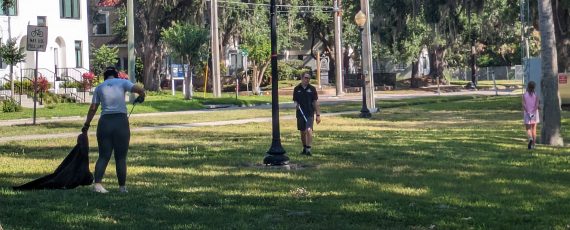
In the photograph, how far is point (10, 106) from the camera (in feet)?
112

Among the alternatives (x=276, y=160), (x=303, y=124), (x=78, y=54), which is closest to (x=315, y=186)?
(x=276, y=160)

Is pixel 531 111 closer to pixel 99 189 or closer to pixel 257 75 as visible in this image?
pixel 99 189

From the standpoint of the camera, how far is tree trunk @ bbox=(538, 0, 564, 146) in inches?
739

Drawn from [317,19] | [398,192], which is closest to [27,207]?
[398,192]

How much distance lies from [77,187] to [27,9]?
110 ft

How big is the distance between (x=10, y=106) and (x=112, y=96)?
2453 centimetres

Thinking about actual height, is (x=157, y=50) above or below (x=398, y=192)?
above

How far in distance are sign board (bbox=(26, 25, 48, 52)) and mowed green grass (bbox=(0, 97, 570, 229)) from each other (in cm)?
611

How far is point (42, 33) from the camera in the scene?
26.3 meters

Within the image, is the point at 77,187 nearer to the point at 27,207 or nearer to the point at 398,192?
the point at 27,207

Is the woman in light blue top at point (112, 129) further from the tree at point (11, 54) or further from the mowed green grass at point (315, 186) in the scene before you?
the tree at point (11, 54)

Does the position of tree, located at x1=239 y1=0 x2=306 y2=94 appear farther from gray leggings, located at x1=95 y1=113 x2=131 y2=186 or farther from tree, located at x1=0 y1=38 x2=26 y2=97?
gray leggings, located at x1=95 y1=113 x2=131 y2=186

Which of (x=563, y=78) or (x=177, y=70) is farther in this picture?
(x=177, y=70)

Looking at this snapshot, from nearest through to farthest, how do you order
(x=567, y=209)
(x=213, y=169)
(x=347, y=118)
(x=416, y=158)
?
(x=567, y=209) < (x=213, y=169) < (x=416, y=158) < (x=347, y=118)
